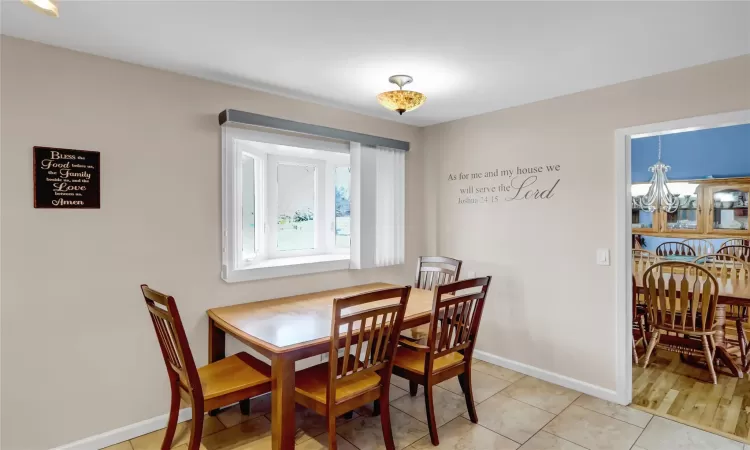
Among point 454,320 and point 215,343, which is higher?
point 454,320

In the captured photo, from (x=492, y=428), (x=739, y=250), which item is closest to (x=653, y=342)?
(x=492, y=428)

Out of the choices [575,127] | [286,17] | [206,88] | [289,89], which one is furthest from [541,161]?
[206,88]

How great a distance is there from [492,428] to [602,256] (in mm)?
1385

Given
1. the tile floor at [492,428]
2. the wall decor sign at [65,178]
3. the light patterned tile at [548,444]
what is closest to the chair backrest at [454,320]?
the tile floor at [492,428]

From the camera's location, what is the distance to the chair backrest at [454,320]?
216 centimetres

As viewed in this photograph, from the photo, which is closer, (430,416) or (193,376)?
(193,376)

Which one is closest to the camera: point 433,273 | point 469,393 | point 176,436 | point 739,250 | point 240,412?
point 176,436

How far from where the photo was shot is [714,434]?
2.34 m

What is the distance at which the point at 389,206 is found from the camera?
3.60m

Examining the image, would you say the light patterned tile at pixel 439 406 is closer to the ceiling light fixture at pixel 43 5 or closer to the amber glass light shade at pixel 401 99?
the amber glass light shade at pixel 401 99

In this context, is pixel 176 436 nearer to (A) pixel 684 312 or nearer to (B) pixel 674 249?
(A) pixel 684 312

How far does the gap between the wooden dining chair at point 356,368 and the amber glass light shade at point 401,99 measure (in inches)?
43.2

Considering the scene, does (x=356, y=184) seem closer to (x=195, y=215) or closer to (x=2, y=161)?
(x=195, y=215)

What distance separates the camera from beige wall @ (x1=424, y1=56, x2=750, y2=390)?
2537mm
